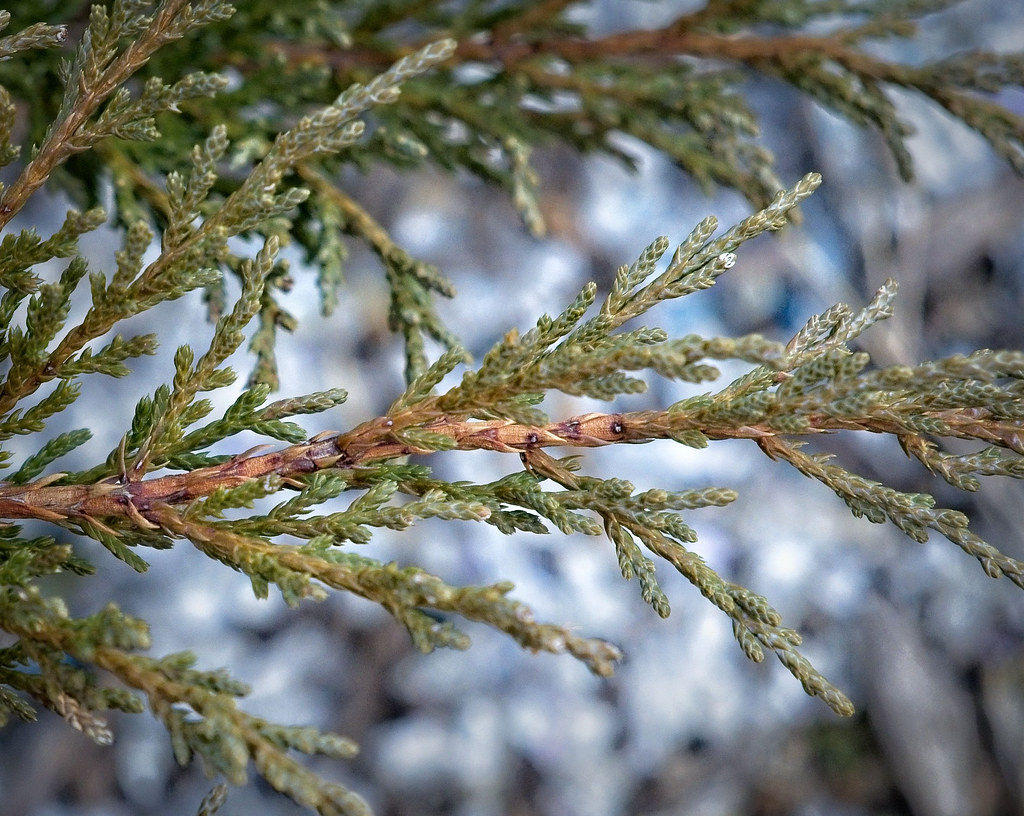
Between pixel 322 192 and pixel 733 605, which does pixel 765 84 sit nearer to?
pixel 322 192

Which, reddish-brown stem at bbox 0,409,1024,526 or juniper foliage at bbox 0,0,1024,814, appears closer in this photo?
juniper foliage at bbox 0,0,1024,814

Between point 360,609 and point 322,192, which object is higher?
point 322,192

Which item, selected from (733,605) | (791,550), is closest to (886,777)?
(791,550)

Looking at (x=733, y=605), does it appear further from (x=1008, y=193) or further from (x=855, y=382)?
(x=1008, y=193)

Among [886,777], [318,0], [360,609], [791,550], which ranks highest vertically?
[318,0]

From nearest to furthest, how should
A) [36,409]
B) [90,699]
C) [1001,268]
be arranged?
[90,699], [36,409], [1001,268]

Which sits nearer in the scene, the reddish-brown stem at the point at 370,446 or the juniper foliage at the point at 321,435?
the juniper foliage at the point at 321,435

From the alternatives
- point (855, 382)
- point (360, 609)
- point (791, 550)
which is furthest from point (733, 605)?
point (791, 550)

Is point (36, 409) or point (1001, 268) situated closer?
point (36, 409)

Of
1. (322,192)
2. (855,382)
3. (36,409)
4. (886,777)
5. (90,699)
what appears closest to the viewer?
(90,699)
